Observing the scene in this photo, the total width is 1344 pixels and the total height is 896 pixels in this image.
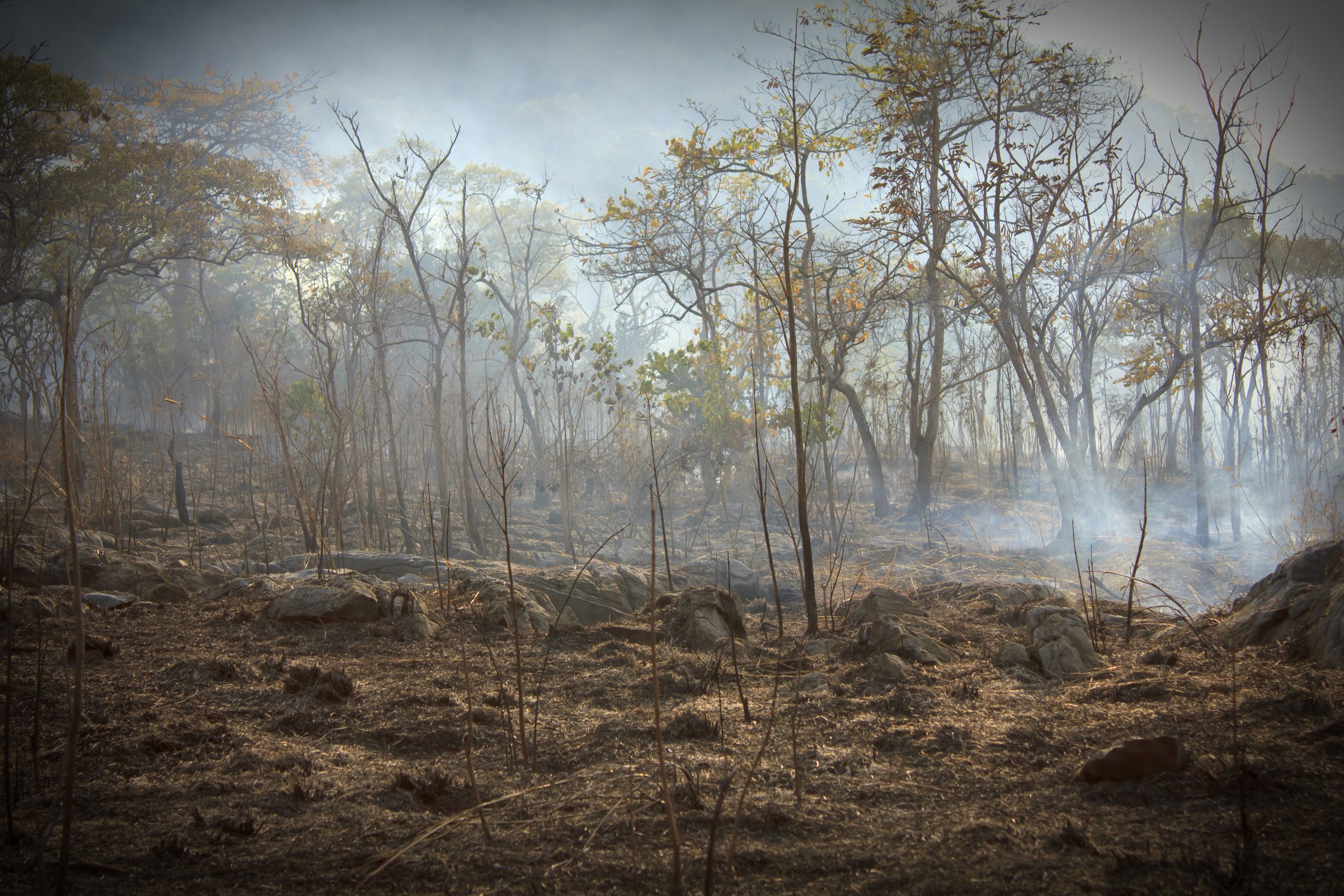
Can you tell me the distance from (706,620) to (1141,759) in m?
1.98

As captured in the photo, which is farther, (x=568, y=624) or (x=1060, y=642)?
(x=568, y=624)

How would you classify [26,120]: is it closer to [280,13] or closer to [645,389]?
[645,389]

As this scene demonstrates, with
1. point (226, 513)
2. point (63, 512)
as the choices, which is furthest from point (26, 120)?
point (63, 512)

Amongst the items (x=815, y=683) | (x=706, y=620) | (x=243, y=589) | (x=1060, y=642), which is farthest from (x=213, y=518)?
(x=1060, y=642)

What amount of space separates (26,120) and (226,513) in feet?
17.2

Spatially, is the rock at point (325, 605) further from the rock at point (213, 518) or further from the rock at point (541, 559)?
the rock at point (213, 518)

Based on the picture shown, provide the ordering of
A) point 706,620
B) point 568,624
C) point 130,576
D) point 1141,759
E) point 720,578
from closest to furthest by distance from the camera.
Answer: point 1141,759 < point 706,620 < point 568,624 < point 130,576 < point 720,578

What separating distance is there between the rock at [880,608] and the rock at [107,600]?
3.55 metres

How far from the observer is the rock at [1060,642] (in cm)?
277

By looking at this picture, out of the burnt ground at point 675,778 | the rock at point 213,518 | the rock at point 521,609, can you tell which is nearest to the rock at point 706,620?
A: the burnt ground at point 675,778

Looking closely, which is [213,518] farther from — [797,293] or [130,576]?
[797,293]

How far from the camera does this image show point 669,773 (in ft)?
6.12

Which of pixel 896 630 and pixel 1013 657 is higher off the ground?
pixel 896 630

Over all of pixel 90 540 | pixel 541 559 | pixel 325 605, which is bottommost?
pixel 541 559
